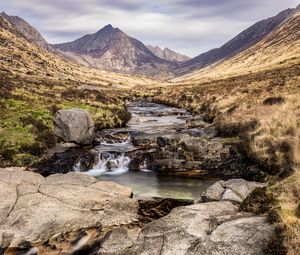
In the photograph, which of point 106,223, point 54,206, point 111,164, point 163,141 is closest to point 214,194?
point 106,223

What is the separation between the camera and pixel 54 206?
54.5 feet

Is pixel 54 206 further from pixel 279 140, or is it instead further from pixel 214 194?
pixel 279 140

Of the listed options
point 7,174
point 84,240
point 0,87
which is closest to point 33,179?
point 7,174

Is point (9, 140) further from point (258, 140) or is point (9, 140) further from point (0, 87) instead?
point (0, 87)

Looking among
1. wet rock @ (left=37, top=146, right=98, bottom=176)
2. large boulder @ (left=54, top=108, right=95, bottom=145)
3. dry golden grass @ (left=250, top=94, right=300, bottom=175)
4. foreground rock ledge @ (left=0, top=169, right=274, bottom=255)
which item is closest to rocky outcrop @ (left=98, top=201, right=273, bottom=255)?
foreground rock ledge @ (left=0, top=169, right=274, bottom=255)

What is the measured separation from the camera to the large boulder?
33.2 meters

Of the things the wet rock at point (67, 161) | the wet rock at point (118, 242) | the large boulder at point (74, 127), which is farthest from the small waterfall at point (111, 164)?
the wet rock at point (118, 242)

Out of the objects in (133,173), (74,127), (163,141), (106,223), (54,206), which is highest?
(74,127)

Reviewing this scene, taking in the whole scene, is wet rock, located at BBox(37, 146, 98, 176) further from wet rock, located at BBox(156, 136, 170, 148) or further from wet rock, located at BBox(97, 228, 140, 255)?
wet rock, located at BBox(97, 228, 140, 255)

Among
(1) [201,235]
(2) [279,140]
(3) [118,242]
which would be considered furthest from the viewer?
(2) [279,140]

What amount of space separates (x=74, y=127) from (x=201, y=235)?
76.3ft

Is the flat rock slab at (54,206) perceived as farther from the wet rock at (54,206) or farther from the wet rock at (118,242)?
the wet rock at (118,242)

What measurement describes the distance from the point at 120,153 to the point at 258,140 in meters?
10.8

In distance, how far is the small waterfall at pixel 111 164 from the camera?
1134 inches
